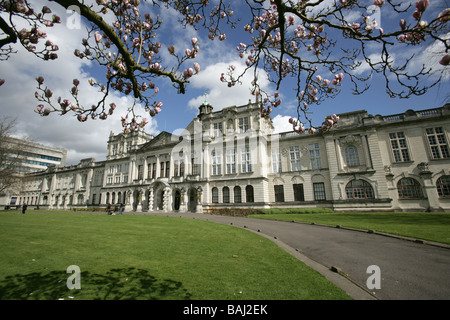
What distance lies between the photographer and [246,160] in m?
32.8

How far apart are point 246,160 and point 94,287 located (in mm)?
29410

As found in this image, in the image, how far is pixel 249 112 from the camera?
34.9m

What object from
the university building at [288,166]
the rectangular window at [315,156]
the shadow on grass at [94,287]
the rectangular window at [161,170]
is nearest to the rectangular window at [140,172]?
the university building at [288,166]

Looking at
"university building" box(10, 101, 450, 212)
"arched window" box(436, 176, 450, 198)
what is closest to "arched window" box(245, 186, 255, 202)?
"university building" box(10, 101, 450, 212)

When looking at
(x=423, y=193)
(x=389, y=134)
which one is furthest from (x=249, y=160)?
(x=423, y=193)

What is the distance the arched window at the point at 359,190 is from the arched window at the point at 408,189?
294 cm

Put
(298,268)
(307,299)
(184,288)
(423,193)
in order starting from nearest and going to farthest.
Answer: (307,299) < (184,288) < (298,268) < (423,193)

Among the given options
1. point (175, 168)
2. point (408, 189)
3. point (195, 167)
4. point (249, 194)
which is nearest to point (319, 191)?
point (408, 189)

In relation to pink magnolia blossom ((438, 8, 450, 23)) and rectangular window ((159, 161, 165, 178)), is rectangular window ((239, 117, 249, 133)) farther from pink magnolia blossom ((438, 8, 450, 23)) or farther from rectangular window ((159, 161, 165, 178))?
pink magnolia blossom ((438, 8, 450, 23))

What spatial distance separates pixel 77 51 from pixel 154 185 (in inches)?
1448

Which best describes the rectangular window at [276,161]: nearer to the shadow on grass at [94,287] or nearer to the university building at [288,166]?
the university building at [288,166]

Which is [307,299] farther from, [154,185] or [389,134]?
[154,185]

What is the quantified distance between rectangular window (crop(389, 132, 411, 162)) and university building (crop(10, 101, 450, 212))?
0.33 feet

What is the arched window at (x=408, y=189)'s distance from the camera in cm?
2417
